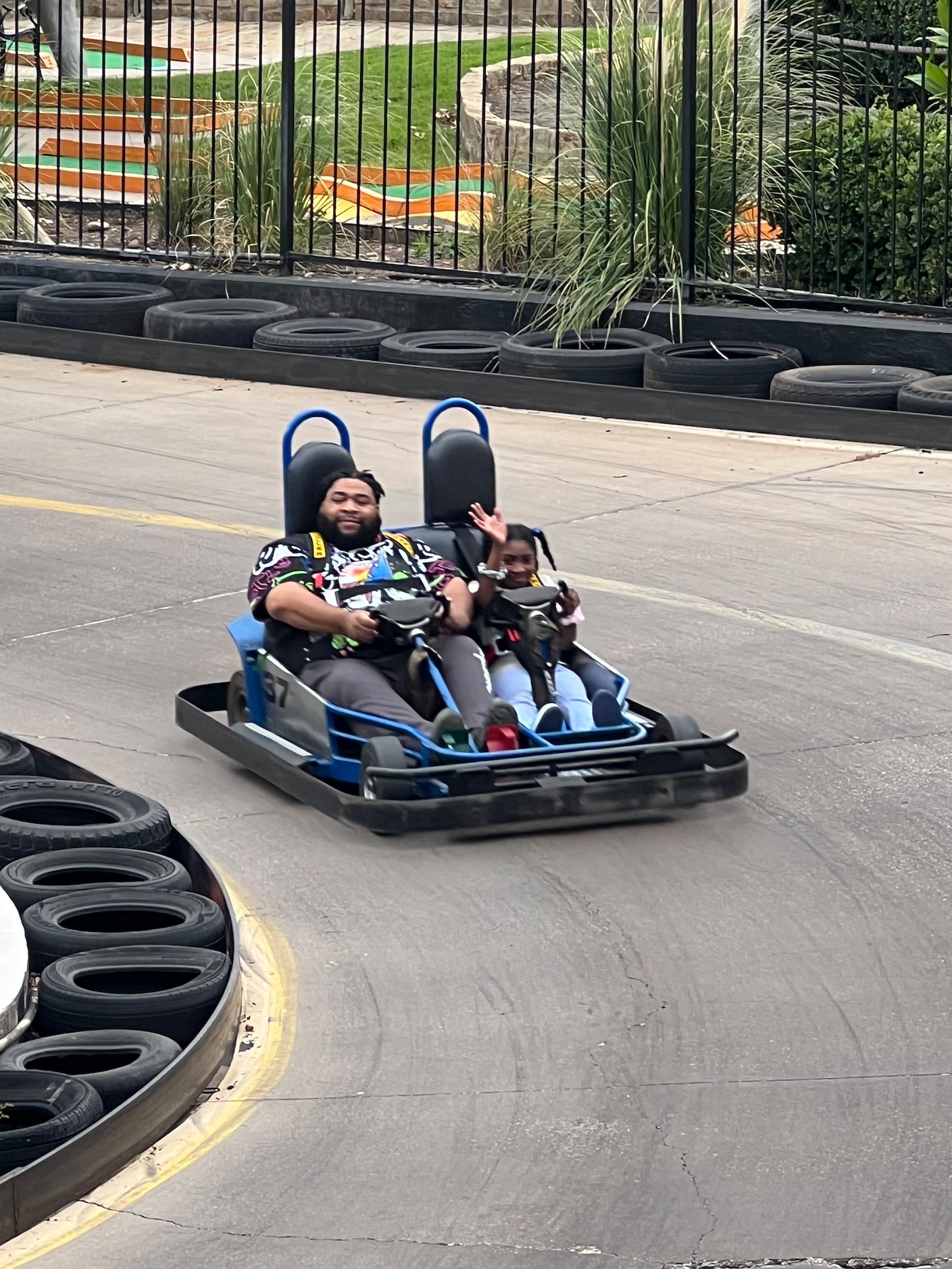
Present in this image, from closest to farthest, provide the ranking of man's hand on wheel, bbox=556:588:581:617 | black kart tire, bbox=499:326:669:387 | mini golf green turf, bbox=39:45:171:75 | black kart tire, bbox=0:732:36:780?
black kart tire, bbox=0:732:36:780
man's hand on wheel, bbox=556:588:581:617
black kart tire, bbox=499:326:669:387
mini golf green turf, bbox=39:45:171:75

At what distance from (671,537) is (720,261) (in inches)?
174

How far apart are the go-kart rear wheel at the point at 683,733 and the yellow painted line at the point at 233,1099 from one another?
54.2 inches

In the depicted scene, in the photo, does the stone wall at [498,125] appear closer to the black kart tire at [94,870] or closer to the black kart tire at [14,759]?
the black kart tire at [14,759]

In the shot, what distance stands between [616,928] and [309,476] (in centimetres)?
202

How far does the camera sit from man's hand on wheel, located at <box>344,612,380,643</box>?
21.0 ft

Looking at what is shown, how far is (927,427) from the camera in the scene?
11055 mm

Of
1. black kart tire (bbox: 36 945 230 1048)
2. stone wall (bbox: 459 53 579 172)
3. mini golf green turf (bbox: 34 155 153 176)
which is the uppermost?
stone wall (bbox: 459 53 579 172)

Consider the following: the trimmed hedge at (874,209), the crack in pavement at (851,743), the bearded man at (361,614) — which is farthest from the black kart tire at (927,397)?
the bearded man at (361,614)

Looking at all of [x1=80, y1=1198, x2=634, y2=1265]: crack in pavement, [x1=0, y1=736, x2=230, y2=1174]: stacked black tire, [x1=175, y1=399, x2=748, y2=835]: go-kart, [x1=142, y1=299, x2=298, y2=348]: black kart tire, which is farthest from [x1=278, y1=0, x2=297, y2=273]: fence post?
[x1=80, y1=1198, x2=634, y2=1265]: crack in pavement

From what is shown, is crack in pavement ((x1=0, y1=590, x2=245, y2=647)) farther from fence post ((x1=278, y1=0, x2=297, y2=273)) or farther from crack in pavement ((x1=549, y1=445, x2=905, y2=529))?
fence post ((x1=278, y1=0, x2=297, y2=273))

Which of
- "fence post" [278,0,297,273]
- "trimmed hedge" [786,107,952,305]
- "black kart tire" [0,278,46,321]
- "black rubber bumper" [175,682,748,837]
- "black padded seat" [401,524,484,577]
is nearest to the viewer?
"black rubber bumper" [175,682,748,837]

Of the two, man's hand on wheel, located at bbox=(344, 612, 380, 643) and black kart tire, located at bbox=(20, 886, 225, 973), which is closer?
black kart tire, located at bbox=(20, 886, 225, 973)

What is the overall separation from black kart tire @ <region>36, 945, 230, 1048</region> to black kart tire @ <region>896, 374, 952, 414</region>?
7.03m

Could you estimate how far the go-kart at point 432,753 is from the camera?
598 centimetres
